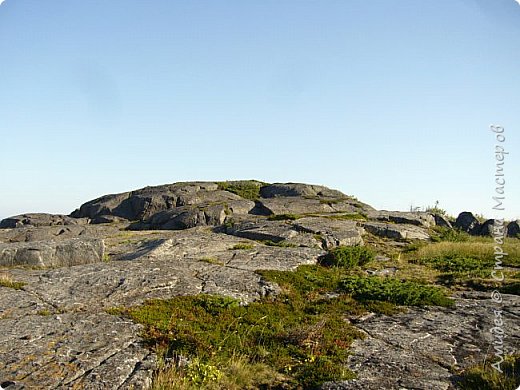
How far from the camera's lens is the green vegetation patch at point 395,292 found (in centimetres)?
1373

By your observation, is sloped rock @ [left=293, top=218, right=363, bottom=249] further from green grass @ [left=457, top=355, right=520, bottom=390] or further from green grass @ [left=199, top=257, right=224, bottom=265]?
green grass @ [left=457, top=355, right=520, bottom=390]

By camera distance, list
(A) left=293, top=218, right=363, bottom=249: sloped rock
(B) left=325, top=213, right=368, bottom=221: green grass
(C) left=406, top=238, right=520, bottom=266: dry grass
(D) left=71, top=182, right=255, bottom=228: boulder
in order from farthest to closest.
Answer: (D) left=71, top=182, right=255, bottom=228: boulder → (B) left=325, top=213, right=368, bottom=221: green grass → (A) left=293, top=218, right=363, bottom=249: sloped rock → (C) left=406, top=238, right=520, bottom=266: dry grass

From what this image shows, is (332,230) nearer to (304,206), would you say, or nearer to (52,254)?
(304,206)

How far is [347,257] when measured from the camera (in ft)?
63.5

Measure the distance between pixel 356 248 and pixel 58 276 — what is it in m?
13.8

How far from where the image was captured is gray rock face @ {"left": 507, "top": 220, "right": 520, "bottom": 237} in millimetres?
36312

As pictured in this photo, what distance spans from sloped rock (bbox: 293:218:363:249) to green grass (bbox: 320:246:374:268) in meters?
3.37

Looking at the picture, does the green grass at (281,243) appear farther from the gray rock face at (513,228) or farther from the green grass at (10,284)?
the gray rock face at (513,228)

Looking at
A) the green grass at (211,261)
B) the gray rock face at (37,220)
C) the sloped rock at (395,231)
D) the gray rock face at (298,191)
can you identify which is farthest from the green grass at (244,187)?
the green grass at (211,261)

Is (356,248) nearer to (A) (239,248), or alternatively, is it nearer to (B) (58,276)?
(A) (239,248)

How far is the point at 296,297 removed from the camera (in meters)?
14.1

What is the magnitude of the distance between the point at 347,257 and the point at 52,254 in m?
13.4

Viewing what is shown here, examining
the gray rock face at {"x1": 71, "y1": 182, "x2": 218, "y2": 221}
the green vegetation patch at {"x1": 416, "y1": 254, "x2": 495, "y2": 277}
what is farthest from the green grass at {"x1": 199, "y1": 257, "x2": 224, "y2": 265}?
the gray rock face at {"x1": 71, "y1": 182, "x2": 218, "y2": 221}

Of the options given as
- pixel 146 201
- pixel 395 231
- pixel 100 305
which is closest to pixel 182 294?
pixel 100 305
